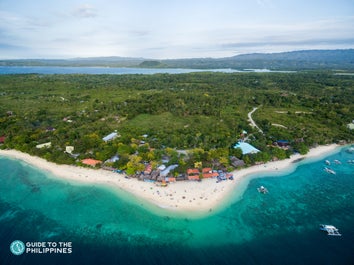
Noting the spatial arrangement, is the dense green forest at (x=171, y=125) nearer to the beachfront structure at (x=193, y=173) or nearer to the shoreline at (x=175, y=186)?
the beachfront structure at (x=193, y=173)

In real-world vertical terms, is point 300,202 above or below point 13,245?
below

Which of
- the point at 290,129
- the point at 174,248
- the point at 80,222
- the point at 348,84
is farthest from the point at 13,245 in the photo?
the point at 348,84

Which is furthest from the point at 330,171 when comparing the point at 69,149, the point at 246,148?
the point at 69,149

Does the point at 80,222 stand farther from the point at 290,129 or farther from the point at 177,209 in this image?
the point at 290,129

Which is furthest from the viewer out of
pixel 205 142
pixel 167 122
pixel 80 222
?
pixel 167 122

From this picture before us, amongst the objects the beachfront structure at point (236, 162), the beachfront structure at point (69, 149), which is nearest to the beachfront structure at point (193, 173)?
the beachfront structure at point (236, 162)

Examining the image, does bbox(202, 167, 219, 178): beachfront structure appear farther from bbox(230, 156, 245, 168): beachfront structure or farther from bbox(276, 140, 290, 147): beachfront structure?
bbox(276, 140, 290, 147): beachfront structure

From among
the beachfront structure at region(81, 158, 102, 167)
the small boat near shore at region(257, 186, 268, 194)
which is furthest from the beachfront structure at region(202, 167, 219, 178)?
the beachfront structure at region(81, 158, 102, 167)
